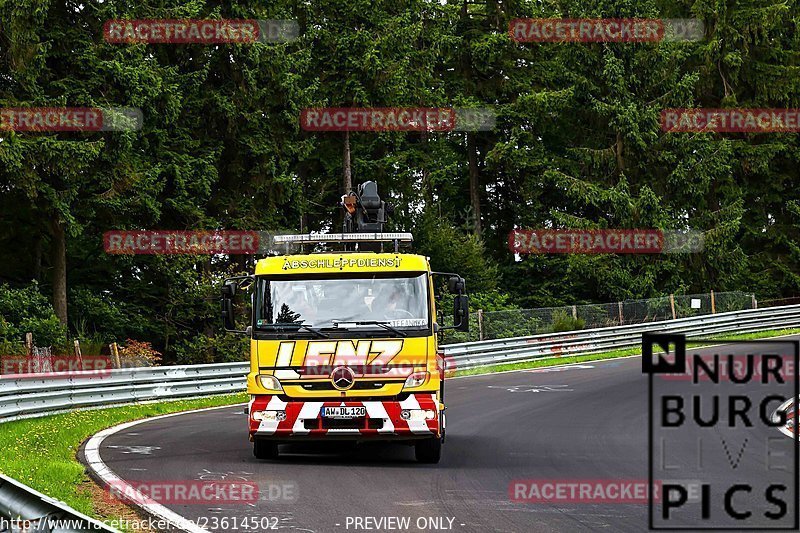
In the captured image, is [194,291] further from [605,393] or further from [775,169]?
[775,169]

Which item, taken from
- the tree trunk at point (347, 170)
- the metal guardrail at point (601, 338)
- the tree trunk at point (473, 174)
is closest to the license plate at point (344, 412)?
the metal guardrail at point (601, 338)

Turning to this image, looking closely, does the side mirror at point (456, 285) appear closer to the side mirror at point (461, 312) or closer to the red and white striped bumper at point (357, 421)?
the side mirror at point (461, 312)

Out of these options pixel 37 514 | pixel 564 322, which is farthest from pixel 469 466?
pixel 564 322

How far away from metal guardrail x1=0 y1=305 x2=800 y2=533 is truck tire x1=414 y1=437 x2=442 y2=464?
587 centimetres

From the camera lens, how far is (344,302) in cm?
1293

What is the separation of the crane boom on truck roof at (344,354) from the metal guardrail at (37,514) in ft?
16.5

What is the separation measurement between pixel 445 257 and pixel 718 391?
62.6 ft

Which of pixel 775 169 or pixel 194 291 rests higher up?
pixel 775 169

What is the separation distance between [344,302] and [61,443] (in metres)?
4.91

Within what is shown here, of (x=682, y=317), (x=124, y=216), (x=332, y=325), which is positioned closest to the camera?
(x=332, y=325)

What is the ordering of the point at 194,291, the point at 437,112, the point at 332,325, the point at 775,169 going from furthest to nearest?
the point at 775,169 → the point at 437,112 → the point at 194,291 → the point at 332,325

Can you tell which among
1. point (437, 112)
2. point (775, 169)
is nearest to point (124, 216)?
point (437, 112)

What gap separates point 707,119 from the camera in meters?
47.6

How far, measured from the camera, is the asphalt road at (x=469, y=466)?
927 cm
